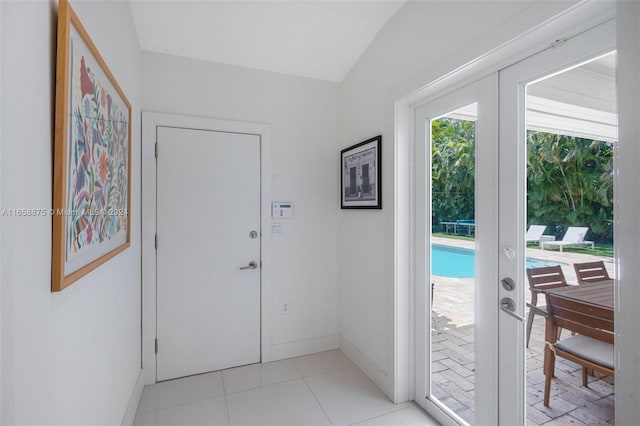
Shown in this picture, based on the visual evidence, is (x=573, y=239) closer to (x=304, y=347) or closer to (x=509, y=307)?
(x=509, y=307)

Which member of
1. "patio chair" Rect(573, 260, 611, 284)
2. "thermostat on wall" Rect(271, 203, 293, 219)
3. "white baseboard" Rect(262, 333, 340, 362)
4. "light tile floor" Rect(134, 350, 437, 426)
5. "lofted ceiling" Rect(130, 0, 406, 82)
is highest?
"lofted ceiling" Rect(130, 0, 406, 82)

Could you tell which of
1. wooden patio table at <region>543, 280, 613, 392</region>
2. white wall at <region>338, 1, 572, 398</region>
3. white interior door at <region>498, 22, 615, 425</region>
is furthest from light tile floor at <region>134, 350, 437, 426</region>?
wooden patio table at <region>543, 280, 613, 392</region>

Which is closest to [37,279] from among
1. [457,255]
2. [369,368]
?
[457,255]

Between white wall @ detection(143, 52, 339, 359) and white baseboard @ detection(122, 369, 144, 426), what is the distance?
1.01 meters

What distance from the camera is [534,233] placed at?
1387 mm

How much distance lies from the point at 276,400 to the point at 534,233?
192 cm

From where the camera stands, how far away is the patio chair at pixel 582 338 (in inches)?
45.1

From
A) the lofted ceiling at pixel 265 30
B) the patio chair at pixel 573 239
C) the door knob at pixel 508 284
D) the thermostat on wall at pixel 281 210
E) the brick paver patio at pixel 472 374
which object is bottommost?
the brick paver patio at pixel 472 374

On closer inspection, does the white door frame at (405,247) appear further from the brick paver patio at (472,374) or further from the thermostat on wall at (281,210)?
the thermostat on wall at (281,210)

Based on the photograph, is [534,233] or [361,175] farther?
[361,175]

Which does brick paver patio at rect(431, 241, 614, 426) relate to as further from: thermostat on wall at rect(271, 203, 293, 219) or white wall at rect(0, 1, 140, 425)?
white wall at rect(0, 1, 140, 425)

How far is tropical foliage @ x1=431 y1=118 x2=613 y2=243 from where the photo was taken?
1148 mm

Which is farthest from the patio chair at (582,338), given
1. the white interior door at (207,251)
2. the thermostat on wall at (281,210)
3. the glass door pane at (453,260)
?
the white interior door at (207,251)

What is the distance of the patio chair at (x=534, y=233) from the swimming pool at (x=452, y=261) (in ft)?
1.02
